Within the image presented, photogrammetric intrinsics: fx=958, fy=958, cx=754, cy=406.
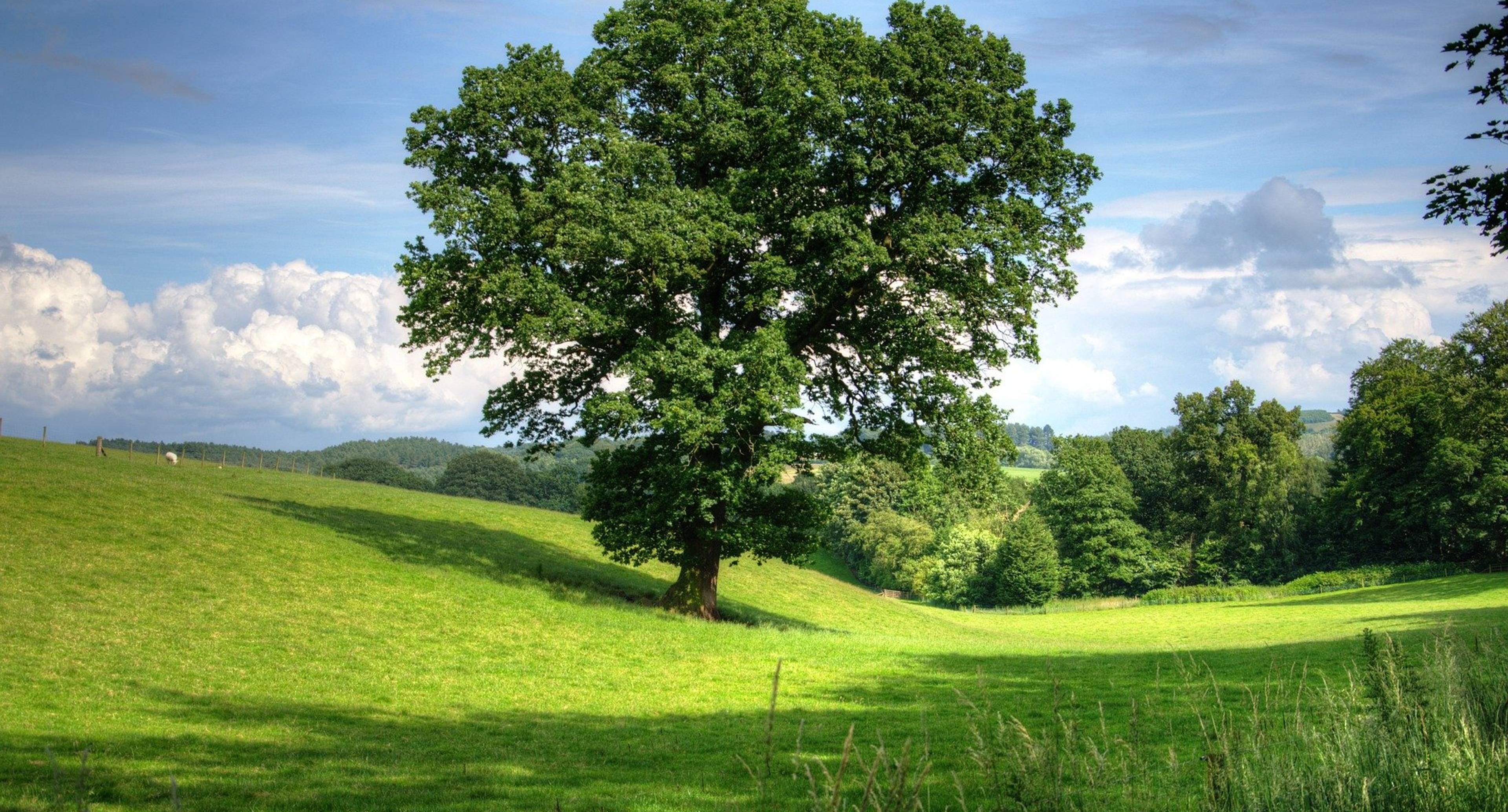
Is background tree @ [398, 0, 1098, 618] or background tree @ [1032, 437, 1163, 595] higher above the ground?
background tree @ [398, 0, 1098, 618]

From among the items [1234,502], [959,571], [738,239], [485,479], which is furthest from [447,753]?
[485,479]

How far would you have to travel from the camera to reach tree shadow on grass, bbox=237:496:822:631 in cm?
3488

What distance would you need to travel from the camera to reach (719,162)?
100 feet

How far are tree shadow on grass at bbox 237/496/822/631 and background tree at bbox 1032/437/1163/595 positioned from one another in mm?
57035

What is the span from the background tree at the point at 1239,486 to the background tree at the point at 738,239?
76889 millimetres

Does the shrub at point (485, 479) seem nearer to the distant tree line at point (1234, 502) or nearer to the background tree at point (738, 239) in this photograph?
the distant tree line at point (1234, 502)

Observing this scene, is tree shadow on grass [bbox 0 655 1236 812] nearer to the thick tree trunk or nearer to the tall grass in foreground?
the tall grass in foreground

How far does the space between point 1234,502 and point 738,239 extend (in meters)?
84.2

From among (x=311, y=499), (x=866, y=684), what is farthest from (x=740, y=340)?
(x=311, y=499)

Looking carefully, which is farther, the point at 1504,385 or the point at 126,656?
the point at 1504,385

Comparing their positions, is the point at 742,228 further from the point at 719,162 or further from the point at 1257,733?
the point at 1257,733

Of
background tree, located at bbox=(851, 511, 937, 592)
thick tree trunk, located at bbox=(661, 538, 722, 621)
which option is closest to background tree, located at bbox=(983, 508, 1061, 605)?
background tree, located at bbox=(851, 511, 937, 592)

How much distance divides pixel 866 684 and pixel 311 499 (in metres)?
35.6

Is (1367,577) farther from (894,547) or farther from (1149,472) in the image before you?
(894,547)
